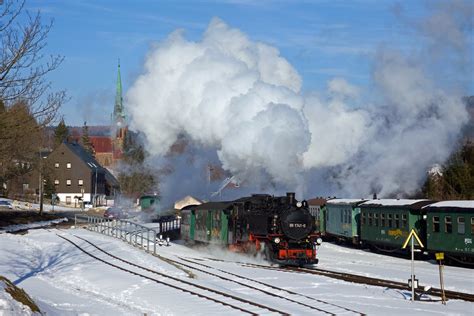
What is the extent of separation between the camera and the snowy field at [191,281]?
17.0 meters

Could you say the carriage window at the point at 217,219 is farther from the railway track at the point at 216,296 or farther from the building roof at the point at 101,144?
the building roof at the point at 101,144

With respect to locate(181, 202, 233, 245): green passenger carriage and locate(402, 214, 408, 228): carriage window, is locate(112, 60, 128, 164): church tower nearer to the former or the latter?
locate(181, 202, 233, 245): green passenger carriage

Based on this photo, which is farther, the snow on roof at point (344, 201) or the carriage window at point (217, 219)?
the snow on roof at point (344, 201)

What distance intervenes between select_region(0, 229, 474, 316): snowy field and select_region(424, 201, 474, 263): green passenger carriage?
3.15 feet

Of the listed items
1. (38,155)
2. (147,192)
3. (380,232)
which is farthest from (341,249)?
(147,192)

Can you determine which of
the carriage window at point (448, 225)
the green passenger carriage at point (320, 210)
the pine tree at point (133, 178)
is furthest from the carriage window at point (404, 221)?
the pine tree at point (133, 178)

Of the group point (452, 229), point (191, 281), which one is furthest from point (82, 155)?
point (191, 281)

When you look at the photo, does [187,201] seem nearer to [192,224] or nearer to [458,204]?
[192,224]

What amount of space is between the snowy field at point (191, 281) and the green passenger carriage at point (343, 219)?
5.64m

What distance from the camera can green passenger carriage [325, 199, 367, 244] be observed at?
41531 mm

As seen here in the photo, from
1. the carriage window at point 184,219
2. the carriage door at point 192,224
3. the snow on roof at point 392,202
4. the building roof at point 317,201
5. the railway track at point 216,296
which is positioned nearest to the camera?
the railway track at point 216,296

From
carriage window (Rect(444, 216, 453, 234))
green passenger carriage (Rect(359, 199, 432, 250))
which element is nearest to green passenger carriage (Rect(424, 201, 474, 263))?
carriage window (Rect(444, 216, 453, 234))

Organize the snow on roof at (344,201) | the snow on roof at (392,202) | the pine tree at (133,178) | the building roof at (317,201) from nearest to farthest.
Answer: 1. the snow on roof at (392,202)
2. the snow on roof at (344,201)
3. the building roof at (317,201)
4. the pine tree at (133,178)

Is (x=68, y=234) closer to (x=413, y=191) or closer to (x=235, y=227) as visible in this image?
(x=235, y=227)
